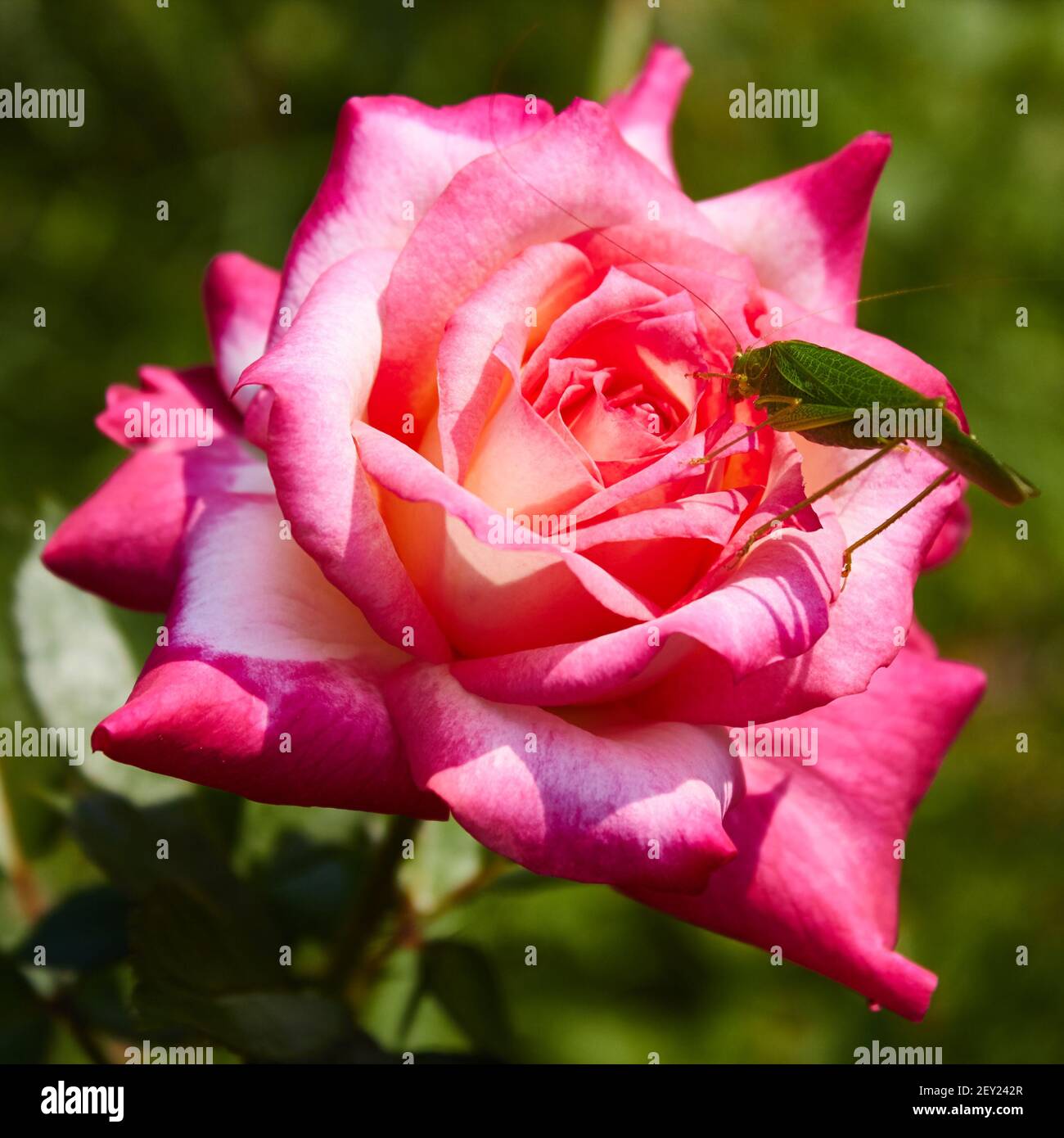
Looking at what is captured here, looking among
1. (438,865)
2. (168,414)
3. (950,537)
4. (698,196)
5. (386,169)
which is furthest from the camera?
(698,196)

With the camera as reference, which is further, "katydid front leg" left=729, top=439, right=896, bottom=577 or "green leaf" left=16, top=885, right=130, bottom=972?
"green leaf" left=16, top=885, right=130, bottom=972

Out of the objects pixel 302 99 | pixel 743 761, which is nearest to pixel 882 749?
pixel 743 761

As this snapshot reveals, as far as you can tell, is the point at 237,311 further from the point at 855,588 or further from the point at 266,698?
the point at 855,588

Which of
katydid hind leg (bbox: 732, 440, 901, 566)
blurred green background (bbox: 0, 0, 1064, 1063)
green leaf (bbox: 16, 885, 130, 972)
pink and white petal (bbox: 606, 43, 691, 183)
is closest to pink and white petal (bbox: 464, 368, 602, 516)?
katydid hind leg (bbox: 732, 440, 901, 566)

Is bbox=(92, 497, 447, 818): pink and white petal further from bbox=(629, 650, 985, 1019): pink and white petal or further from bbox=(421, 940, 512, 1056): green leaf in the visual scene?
bbox=(421, 940, 512, 1056): green leaf

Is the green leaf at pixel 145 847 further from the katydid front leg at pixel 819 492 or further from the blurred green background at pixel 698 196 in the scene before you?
the blurred green background at pixel 698 196

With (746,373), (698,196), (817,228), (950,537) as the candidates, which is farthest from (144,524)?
(698,196)

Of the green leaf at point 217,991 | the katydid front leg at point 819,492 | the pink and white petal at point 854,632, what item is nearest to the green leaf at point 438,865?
the green leaf at point 217,991
